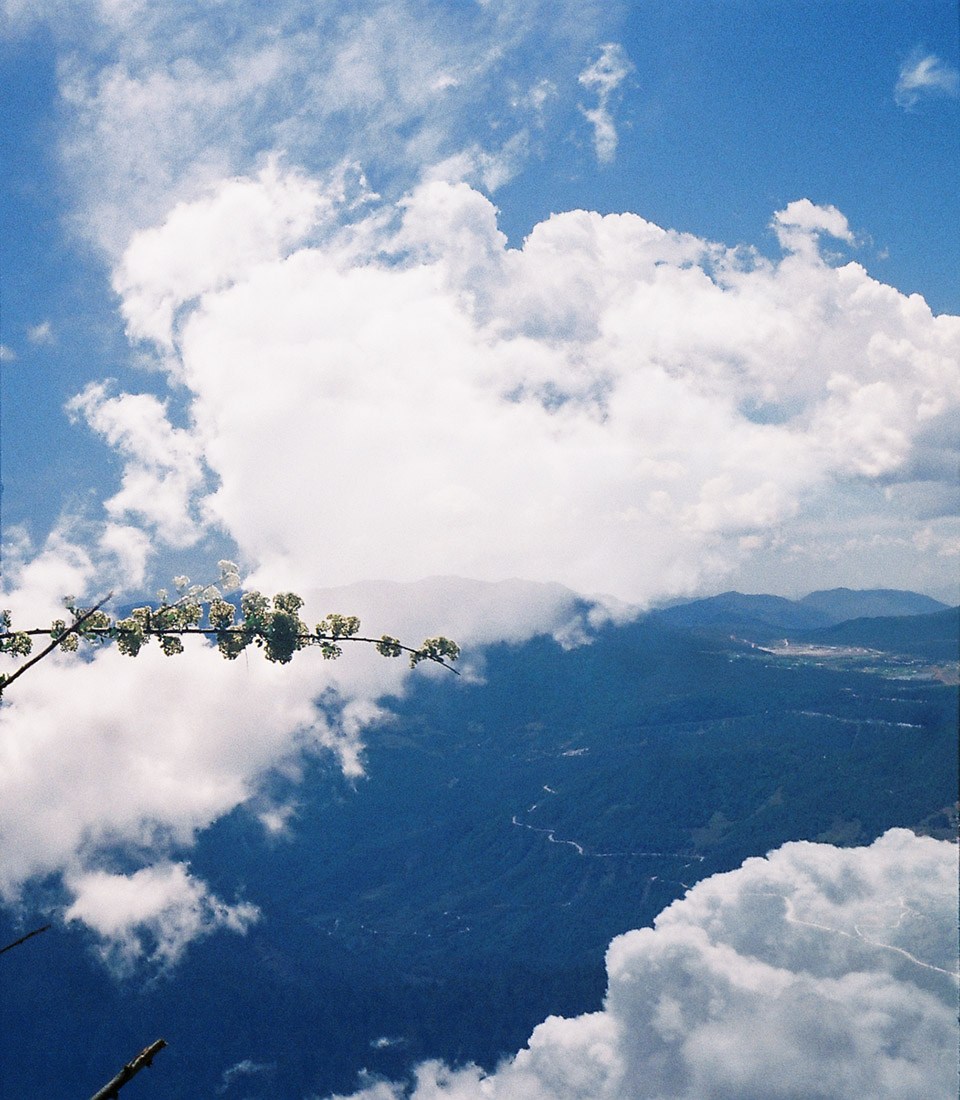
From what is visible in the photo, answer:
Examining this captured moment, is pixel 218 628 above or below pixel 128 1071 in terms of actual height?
above

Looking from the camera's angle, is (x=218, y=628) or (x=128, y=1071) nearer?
(x=128, y=1071)

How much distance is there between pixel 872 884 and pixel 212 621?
9640 inches

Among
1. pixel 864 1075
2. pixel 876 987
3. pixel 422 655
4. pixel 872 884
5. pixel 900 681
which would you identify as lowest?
pixel 864 1075

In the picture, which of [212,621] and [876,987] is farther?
[876,987]

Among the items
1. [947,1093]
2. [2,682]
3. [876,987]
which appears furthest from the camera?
[876,987]

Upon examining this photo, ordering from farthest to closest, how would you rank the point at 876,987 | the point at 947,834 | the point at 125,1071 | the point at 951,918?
the point at 947,834 → the point at 876,987 → the point at 951,918 → the point at 125,1071

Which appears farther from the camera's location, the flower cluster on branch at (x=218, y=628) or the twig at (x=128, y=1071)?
the flower cluster on branch at (x=218, y=628)

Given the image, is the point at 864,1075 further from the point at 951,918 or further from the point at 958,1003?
the point at 951,918

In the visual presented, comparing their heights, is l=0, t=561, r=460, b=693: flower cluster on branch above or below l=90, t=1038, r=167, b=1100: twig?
above

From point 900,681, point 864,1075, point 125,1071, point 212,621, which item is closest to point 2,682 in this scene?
point 212,621

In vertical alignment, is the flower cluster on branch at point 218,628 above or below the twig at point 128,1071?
above

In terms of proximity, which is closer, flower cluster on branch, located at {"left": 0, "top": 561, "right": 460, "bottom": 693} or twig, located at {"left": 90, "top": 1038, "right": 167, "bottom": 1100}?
twig, located at {"left": 90, "top": 1038, "right": 167, "bottom": 1100}

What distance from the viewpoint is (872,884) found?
194 metres

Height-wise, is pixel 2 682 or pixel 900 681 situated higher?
pixel 2 682
